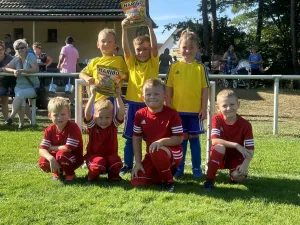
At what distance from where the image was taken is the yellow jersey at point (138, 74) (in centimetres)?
523

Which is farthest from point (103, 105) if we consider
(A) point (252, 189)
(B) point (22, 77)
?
(B) point (22, 77)

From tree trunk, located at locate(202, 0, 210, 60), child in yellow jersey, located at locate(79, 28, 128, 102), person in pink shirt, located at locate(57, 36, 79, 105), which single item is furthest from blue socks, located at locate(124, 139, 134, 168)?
tree trunk, located at locate(202, 0, 210, 60)

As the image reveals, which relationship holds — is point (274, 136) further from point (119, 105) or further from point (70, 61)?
point (70, 61)

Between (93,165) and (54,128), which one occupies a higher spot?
(54,128)

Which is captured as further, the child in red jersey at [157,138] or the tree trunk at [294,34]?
the tree trunk at [294,34]

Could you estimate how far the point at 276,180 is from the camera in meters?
5.17

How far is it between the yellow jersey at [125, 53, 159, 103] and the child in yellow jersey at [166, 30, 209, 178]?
22 centimetres

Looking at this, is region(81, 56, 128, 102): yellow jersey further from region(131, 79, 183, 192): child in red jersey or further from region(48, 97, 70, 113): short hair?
region(131, 79, 183, 192): child in red jersey

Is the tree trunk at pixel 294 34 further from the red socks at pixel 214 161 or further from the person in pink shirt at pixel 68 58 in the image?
the red socks at pixel 214 161

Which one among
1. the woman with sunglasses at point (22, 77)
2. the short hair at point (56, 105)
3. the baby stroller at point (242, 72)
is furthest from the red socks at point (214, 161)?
the baby stroller at point (242, 72)

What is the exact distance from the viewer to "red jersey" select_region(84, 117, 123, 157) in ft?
16.3

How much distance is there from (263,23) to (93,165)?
2731 cm

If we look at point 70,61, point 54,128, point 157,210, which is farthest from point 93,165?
point 70,61

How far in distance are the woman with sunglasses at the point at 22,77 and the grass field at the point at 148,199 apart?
9.41 feet
